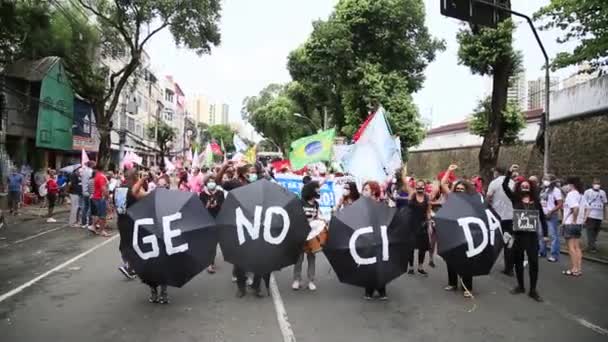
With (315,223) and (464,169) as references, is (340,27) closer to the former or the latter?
(464,169)

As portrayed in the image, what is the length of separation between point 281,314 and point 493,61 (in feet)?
48.9

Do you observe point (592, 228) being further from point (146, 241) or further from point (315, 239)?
point (146, 241)

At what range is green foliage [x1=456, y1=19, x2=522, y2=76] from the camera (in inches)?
736

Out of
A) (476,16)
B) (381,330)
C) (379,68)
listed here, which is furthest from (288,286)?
(379,68)

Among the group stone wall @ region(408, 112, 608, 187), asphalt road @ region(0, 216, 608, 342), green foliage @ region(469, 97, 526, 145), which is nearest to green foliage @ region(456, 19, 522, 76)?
green foliage @ region(469, 97, 526, 145)

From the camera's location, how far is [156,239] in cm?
657

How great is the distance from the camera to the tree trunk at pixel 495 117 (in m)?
19.4

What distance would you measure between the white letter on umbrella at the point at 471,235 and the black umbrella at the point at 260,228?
85.7 inches

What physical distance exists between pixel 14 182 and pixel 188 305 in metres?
14.1

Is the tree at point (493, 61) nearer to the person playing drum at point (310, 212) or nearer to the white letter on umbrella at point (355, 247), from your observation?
the person playing drum at point (310, 212)

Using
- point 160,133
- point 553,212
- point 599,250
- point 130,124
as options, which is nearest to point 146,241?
point 553,212

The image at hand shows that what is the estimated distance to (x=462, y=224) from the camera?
736 centimetres

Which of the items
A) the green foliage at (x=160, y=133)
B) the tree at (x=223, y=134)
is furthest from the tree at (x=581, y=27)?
the tree at (x=223, y=134)

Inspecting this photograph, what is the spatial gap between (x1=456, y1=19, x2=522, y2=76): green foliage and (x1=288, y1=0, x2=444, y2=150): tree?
11.8m
